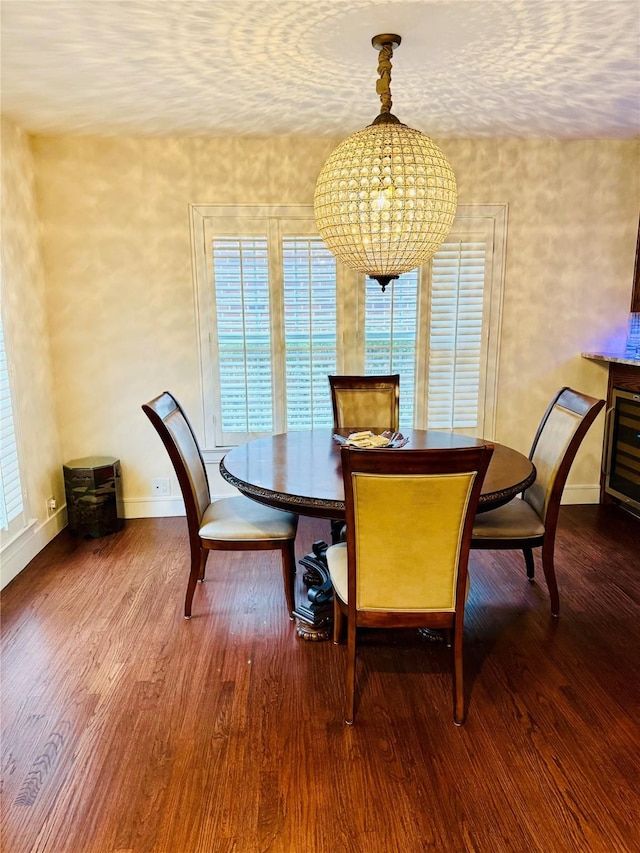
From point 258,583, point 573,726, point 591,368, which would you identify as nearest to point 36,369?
point 258,583

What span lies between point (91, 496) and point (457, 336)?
2710 millimetres

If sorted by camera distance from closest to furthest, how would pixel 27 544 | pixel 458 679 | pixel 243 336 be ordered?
pixel 458 679
pixel 27 544
pixel 243 336

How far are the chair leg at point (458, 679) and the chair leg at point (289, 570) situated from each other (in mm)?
831

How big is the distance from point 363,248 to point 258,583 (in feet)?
5.90

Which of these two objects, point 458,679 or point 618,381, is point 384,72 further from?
point 618,381

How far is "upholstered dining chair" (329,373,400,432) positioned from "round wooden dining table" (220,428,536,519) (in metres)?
0.47

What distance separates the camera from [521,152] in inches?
140

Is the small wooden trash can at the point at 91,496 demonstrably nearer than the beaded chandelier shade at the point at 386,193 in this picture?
No

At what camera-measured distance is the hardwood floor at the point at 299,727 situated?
150 centimetres

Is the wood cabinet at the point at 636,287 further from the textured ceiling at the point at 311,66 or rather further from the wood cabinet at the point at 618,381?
the textured ceiling at the point at 311,66

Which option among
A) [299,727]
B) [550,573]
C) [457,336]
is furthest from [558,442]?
[299,727]

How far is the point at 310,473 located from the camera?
222 centimetres

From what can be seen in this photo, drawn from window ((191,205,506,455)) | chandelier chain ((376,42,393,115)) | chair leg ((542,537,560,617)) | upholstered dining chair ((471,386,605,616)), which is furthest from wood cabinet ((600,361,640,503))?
chandelier chain ((376,42,393,115))

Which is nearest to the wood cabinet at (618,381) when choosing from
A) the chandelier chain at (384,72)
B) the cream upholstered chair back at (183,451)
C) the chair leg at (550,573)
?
the chair leg at (550,573)
